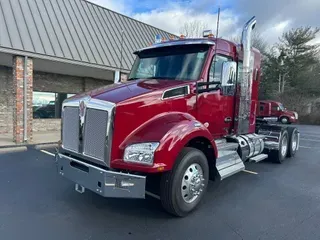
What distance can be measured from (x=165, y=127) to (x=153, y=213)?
1381 millimetres

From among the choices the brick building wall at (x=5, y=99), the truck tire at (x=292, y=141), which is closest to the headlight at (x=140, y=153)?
the truck tire at (x=292, y=141)

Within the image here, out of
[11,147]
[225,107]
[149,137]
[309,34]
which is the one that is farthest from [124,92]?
[309,34]

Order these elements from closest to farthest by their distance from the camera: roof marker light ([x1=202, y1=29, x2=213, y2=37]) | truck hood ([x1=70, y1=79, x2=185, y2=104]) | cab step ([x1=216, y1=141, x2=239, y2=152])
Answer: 1. truck hood ([x1=70, y1=79, x2=185, y2=104])
2. cab step ([x1=216, y1=141, x2=239, y2=152])
3. roof marker light ([x1=202, y1=29, x2=213, y2=37])

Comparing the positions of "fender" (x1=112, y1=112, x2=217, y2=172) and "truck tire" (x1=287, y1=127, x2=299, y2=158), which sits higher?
"fender" (x1=112, y1=112, x2=217, y2=172)

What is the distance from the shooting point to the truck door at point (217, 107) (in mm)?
4398

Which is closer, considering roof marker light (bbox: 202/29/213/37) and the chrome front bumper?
the chrome front bumper

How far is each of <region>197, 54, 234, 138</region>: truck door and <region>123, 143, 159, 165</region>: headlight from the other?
1.52 m

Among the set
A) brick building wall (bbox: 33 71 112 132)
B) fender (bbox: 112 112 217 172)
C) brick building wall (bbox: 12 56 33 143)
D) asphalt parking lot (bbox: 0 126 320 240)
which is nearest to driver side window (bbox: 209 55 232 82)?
fender (bbox: 112 112 217 172)

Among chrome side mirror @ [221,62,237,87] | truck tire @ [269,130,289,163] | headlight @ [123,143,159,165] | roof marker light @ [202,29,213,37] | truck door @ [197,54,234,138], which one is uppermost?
roof marker light @ [202,29,213,37]

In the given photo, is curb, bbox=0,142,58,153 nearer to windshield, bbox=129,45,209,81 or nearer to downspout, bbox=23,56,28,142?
downspout, bbox=23,56,28,142

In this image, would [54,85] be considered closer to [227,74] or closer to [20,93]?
[20,93]

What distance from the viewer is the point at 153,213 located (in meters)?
3.77

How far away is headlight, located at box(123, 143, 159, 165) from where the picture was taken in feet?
10.2

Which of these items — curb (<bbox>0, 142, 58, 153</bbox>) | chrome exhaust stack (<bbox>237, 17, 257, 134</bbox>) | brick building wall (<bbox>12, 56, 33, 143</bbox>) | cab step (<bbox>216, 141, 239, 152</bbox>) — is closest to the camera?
cab step (<bbox>216, 141, 239, 152</bbox>)
